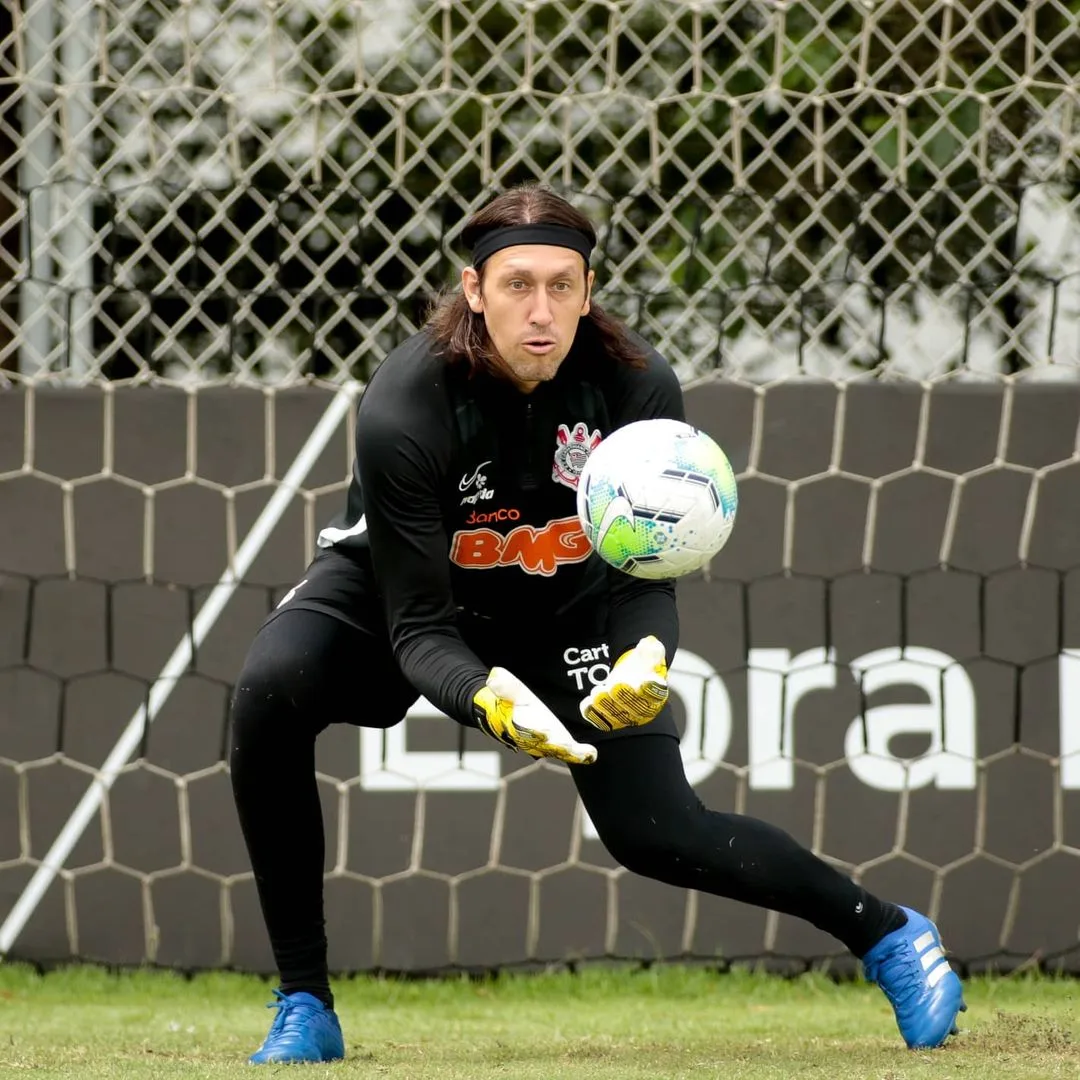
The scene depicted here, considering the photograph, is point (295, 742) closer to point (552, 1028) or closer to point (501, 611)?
point (501, 611)

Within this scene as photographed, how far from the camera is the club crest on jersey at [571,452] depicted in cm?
378

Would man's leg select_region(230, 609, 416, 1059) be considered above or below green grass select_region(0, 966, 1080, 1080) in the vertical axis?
above

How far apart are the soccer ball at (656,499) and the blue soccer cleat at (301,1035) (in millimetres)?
1222

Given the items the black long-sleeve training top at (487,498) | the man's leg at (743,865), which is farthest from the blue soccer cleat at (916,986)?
the black long-sleeve training top at (487,498)

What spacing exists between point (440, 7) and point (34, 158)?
132 cm

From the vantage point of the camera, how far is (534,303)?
141 inches

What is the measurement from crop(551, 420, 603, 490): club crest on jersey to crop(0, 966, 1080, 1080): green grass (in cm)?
121

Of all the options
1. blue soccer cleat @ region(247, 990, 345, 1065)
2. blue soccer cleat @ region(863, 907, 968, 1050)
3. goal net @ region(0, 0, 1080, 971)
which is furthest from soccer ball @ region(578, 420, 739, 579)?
goal net @ region(0, 0, 1080, 971)

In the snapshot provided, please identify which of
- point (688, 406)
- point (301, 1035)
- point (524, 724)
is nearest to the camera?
point (524, 724)

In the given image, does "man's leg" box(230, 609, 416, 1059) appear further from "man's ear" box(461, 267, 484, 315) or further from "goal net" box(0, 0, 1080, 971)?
"goal net" box(0, 0, 1080, 971)

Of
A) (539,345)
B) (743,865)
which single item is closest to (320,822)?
(743,865)

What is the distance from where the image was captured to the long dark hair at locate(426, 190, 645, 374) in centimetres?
365

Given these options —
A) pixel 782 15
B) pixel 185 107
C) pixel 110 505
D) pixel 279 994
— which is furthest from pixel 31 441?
pixel 782 15

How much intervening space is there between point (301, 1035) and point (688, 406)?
2.31m
